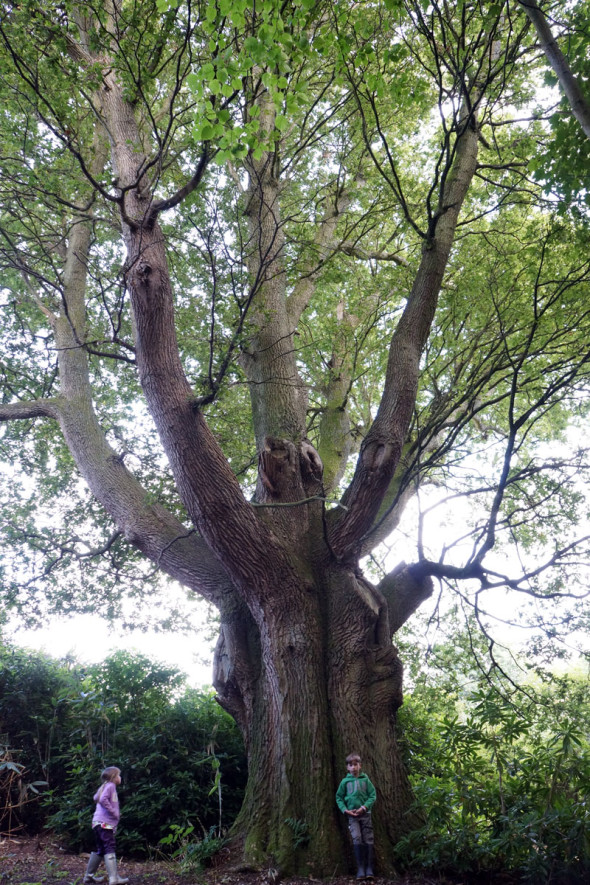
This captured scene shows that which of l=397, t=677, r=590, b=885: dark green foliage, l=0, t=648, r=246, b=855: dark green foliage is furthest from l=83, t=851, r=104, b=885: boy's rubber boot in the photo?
l=397, t=677, r=590, b=885: dark green foliage

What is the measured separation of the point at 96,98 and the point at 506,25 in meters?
5.00

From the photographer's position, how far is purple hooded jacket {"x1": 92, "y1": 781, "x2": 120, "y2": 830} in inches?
204

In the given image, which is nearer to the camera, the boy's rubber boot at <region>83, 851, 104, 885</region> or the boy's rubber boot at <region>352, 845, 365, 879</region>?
the boy's rubber boot at <region>352, 845, 365, 879</region>

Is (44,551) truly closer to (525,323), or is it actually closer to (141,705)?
(141,705)

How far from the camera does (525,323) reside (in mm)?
6613

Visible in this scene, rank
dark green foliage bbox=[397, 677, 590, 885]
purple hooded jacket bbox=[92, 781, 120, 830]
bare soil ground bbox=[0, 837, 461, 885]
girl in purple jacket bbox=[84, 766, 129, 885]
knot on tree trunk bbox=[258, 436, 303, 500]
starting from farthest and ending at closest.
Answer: knot on tree trunk bbox=[258, 436, 303, 500] → purple hooded jacket bbox=[92, 781, 120, 830] → girl in purple jacket bbox=[84, 766, 129, 885] → bare soil ground bbox=[0, 837, 461, 885] → dark green foliage bbox=[397, 677, 590, 885]

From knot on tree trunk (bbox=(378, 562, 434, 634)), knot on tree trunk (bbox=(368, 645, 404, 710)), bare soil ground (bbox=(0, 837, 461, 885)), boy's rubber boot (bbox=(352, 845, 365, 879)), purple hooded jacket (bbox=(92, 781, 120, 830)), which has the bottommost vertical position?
bare soil ground (bbox=(0, 837, 461, 885))

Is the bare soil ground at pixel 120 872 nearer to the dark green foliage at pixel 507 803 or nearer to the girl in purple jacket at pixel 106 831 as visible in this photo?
the girl in purple jacket at pixel 106 831

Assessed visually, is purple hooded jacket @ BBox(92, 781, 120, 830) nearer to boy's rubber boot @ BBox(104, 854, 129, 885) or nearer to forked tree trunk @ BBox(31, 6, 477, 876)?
boy's rubber boot @ BBox(104, 854, 129, 885)

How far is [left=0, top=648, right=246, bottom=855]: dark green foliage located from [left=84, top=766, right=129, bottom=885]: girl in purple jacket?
1531 mm

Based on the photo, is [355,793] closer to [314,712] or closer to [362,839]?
[362,839]

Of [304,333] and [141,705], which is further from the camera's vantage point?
[304,333]

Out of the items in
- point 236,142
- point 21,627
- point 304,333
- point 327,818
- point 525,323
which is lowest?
point 327,818

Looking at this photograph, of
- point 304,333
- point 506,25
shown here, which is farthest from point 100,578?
point 506,25
